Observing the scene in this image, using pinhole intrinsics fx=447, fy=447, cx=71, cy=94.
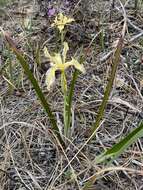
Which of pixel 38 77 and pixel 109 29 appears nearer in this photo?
pixel 38 77

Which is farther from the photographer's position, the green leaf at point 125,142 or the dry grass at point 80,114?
the dry grass at point 80,114

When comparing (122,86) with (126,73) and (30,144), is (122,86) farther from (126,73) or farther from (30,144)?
(30,144)

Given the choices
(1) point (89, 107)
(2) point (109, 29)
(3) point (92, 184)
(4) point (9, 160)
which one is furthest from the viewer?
(2) point (109, 29)

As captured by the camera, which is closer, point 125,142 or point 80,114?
point 125,142

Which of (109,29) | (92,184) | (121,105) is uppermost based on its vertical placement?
(109,29)

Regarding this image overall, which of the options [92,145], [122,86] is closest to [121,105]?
[122,86]

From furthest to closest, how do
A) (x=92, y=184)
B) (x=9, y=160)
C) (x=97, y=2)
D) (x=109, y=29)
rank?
(x=97, y=2) → (x=109, y=29) → (x=9, y=160) → (x=92, y=184)

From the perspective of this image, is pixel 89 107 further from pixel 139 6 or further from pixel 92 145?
pixel 139 6

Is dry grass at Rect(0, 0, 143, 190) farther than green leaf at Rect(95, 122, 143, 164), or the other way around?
dry grass at Rect(0, 0, 143, 190)

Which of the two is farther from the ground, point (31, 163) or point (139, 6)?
point (139, 6)

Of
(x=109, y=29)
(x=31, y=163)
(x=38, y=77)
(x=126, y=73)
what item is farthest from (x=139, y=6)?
(x=31, y=163)
